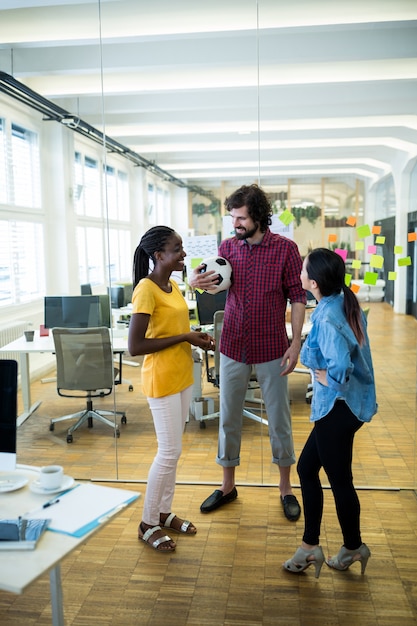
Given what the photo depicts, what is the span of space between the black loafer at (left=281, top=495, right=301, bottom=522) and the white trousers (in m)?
0.75

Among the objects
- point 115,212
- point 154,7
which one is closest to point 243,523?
point 115,212

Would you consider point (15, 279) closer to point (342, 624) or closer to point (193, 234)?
point (193, 234)

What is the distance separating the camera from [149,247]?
3020mm

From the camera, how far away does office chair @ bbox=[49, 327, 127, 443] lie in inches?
169

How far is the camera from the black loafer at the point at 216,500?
357 centimetres

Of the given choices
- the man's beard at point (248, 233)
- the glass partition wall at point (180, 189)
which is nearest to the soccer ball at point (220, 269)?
the man's beard at point (248, 233)

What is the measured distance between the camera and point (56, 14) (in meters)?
4.14

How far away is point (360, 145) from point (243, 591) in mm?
2789

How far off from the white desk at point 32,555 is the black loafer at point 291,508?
1724mm

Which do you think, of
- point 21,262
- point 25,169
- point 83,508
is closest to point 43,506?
point 83,508

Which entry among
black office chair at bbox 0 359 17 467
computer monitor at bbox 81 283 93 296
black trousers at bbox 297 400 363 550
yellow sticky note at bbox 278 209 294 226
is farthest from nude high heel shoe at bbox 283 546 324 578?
computer monitor at bbox 81 283 93 296

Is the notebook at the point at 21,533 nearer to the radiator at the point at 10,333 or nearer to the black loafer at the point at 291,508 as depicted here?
the black loafer at the point at 291,508

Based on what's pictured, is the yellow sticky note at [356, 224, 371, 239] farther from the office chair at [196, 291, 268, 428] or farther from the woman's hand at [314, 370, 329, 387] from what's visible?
the woman's hand at [314, 370, 329, 387]

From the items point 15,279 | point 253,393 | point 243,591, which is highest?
point 15,279
